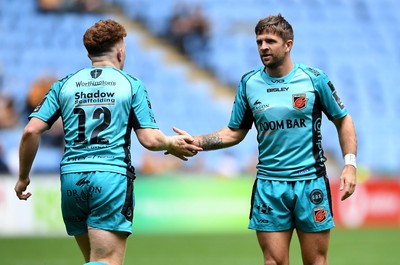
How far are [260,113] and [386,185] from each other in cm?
1237

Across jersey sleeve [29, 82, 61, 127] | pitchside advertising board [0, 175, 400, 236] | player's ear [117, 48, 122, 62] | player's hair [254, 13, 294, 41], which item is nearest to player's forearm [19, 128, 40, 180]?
jersey sleeve [29, 82, 61, 127]

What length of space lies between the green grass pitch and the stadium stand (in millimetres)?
4818

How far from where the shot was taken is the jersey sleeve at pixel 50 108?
20.8ft

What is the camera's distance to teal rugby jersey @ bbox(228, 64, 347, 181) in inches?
272

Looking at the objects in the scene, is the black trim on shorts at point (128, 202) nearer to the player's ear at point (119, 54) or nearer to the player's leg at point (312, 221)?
the player's ear at point (119, 54)

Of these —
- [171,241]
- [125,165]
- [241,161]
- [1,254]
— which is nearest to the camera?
[125,165]

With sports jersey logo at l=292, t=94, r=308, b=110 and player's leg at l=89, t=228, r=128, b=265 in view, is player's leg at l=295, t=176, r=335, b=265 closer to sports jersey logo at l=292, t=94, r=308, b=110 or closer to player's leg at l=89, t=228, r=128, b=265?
sports jersey logo at l=292, t=94, r=308, b=110

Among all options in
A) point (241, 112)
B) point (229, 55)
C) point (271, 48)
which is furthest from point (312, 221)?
point (229, 55)

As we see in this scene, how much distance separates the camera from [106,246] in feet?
19.9

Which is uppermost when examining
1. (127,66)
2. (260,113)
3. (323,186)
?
(127,66)

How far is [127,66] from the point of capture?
22.6 metres

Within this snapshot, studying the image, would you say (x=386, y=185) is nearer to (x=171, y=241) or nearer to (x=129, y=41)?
(x=171, y=241)

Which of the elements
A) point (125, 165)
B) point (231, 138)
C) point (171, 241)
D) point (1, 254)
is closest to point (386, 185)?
point (171, 241)

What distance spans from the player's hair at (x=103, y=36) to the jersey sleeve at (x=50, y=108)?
0.41 metres
